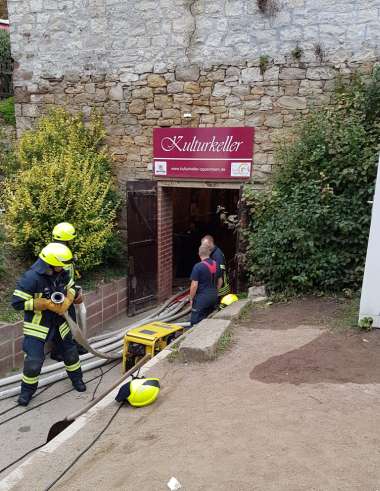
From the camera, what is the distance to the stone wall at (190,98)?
299 inches

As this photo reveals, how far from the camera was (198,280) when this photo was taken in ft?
21.6

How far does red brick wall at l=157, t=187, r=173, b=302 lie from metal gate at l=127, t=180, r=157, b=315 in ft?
0.36

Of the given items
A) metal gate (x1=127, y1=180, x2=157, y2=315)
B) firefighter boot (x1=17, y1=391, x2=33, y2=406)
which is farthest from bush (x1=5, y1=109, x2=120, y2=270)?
firefighter boot (x1=17, y1=391, x2=33, y2=406)

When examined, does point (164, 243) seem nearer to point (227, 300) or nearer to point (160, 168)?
point (160, 168)

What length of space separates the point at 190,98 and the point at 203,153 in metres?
1.06

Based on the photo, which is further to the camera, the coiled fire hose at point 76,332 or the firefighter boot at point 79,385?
the firefighter boot at point 79,385

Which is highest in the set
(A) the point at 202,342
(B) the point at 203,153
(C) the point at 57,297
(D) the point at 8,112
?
(D) the point at 8,112

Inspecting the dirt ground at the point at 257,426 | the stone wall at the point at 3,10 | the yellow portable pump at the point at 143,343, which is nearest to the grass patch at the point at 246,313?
the dirt ground at the point at 257,426

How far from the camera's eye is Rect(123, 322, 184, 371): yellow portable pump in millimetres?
5512

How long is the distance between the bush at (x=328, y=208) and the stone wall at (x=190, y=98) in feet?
2.41

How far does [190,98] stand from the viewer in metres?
8.23

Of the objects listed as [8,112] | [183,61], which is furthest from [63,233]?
[8,112]

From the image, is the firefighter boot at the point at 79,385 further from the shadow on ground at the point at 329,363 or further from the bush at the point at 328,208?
the bush at the point at 328,208

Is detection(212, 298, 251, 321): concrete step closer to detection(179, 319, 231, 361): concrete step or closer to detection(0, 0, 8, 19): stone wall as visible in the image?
detection(179, 319, 231, 361): concrete step
